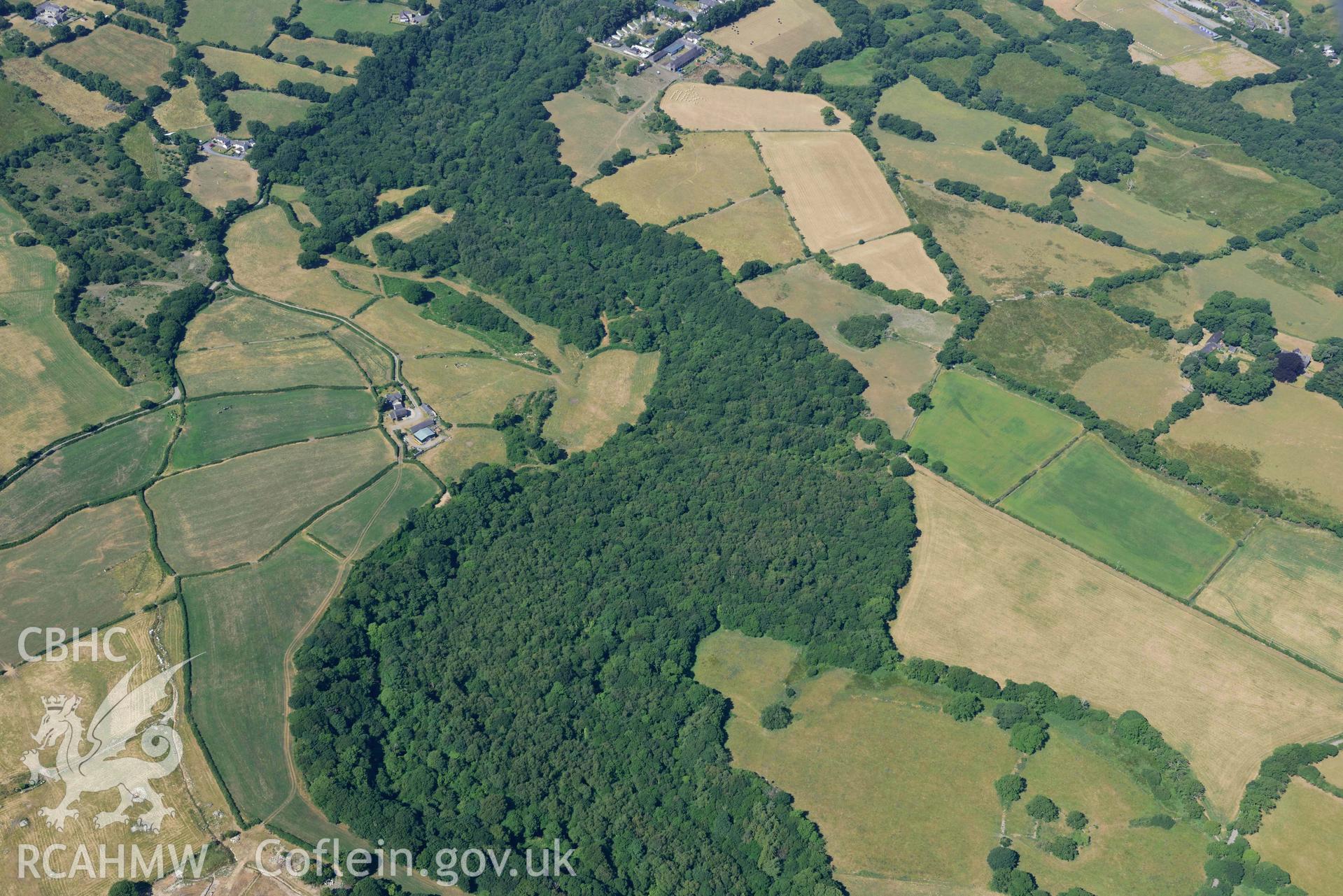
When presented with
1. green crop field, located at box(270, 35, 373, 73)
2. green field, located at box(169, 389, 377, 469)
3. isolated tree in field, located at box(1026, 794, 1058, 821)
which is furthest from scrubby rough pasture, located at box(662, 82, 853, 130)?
isolated tree in field, located at box(1026, 794, 1058, 821)

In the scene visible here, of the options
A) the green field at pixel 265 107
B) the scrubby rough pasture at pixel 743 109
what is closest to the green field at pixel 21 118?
the green field at pixel 265 107

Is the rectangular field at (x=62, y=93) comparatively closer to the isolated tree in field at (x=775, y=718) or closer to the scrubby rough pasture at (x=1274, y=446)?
the isolated tree in field at (x=775, y=718)

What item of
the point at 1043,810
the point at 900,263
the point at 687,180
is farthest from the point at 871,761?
the point at 687,180

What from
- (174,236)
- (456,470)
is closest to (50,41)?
(174,236)

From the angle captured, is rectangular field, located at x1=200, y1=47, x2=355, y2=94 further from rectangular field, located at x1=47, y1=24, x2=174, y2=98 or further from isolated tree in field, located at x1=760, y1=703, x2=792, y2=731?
isolated tree in field, located at x1=760, y1=703, x2=792, y2=731

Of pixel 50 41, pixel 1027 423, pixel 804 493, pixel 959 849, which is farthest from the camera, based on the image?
pixel 50 41

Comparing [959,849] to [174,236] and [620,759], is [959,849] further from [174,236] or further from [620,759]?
[174,236]
